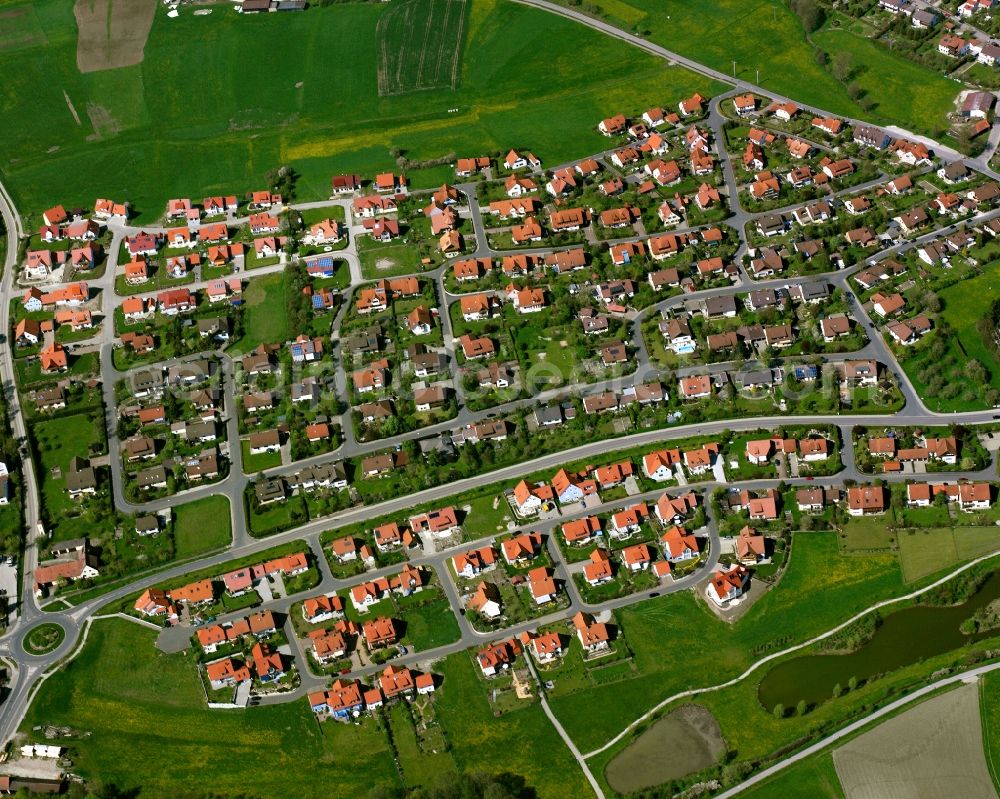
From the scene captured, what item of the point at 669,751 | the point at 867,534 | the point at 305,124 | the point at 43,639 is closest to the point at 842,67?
the point at 305,124

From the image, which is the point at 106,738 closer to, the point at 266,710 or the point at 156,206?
the point at 266,710

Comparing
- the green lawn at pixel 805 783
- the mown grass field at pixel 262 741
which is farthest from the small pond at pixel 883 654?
the mown grass field at pixel 262 741

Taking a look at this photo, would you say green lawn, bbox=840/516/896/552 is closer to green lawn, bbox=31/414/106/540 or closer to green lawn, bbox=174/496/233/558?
green lawn, bbox=174/496/233/558

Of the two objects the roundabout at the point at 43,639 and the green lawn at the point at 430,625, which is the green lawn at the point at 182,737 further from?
the green lawn at the point at 430,625

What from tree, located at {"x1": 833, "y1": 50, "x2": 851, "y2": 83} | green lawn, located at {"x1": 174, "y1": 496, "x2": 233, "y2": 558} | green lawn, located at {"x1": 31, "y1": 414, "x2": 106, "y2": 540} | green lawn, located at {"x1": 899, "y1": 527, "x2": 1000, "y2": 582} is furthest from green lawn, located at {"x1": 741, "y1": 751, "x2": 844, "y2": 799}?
tree, located at {"x1": 833, "y1": 50, "x2": 851, "y2": 83}

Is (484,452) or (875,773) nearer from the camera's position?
(875,773)

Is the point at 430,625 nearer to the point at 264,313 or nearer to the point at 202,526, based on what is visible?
the point at 202,526

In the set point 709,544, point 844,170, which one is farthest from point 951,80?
point 709,544

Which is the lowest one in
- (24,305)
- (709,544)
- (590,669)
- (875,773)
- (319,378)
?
(875,773)
